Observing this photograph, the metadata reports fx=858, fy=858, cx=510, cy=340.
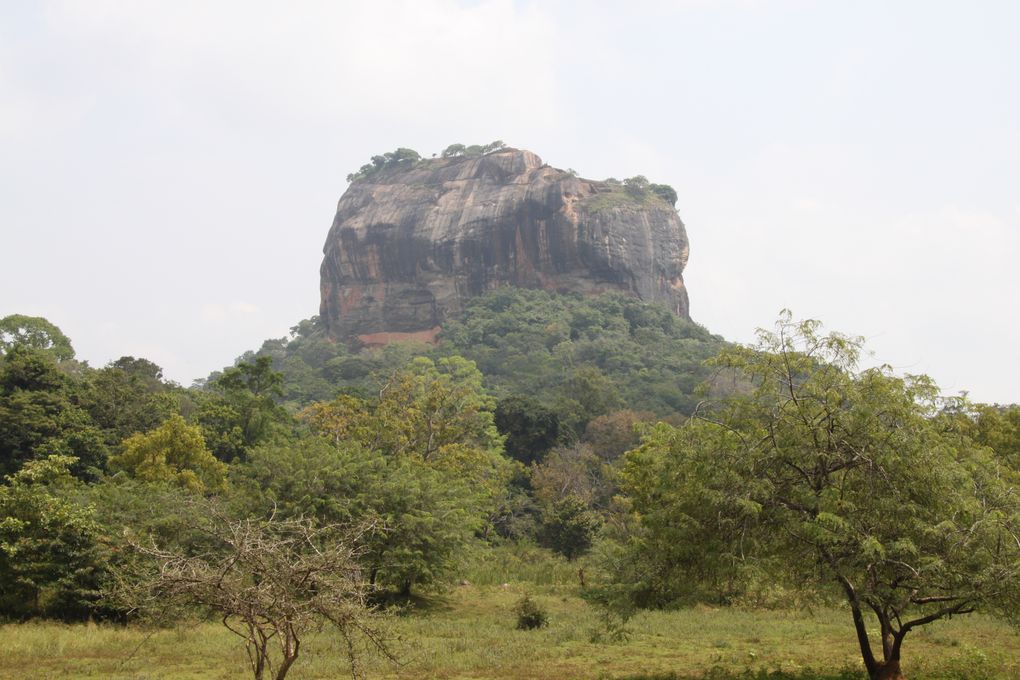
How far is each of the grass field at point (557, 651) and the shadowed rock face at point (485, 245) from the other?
7664 cm

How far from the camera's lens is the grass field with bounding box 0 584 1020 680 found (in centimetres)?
1402

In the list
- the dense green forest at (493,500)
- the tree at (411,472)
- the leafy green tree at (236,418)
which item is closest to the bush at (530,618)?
the dense green forest at (493,500)

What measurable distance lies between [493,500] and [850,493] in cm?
2677

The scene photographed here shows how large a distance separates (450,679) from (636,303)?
263ft

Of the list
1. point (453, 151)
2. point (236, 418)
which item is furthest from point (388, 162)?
point (236, 418)

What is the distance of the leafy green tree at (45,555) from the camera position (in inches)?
750

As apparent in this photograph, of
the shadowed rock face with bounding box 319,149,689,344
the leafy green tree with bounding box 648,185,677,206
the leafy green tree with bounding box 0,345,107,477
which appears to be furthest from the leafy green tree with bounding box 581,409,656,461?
the leafy green tree with bounding box 648,185,677,206

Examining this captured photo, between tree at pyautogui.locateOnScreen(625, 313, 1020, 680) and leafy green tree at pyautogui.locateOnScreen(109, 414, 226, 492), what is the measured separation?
2184cm

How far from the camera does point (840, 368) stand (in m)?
11.6

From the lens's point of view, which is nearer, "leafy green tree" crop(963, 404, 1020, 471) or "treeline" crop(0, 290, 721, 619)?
"treeline" crop(0, 290, 721, 619)

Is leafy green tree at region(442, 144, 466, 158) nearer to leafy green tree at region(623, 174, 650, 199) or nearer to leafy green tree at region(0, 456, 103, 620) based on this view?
leafy green tree at region(623, 174, 650, 199)

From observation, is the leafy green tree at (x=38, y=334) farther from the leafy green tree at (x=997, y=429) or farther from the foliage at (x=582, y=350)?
the leafy green tree at (x=997, y=429)

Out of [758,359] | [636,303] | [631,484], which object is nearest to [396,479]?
[631,484]

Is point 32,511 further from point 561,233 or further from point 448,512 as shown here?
point 561,233
